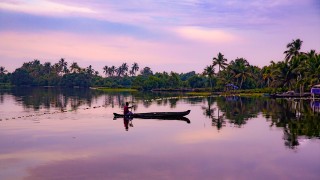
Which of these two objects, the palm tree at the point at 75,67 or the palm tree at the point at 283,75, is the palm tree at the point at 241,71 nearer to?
the palm tree at the point at 283,75

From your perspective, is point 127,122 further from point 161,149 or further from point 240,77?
point 240,77

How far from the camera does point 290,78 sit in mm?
80562

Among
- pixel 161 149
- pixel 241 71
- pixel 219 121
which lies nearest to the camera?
pixel 161 149

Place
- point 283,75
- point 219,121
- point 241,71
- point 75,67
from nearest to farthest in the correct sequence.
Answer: point 219,121
point 283,75
point 241,71
point 75,67

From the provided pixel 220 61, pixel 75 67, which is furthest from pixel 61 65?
pixel 220 61

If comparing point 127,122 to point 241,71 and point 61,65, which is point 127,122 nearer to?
point 241,71

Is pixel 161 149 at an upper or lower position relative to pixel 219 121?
lower

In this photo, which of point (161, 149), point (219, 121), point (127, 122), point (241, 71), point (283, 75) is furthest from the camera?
point (241, 71)

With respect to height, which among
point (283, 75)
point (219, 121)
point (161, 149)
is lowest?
point (161, 149)

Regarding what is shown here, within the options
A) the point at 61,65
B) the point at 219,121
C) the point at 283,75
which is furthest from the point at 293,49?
the point at 61,65

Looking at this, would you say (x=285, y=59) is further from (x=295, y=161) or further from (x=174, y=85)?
(x=295, y=161)

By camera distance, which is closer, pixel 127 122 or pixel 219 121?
pixel 127 122

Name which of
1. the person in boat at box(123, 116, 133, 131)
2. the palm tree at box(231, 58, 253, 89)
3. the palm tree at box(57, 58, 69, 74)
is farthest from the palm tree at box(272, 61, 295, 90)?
the palm tree at box(57, 58, 69, 74)

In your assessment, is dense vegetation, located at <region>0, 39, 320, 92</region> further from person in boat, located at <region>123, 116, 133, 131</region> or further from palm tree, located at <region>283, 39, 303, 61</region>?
person in boat, located at <region>123, 116, 133, 131</region>
